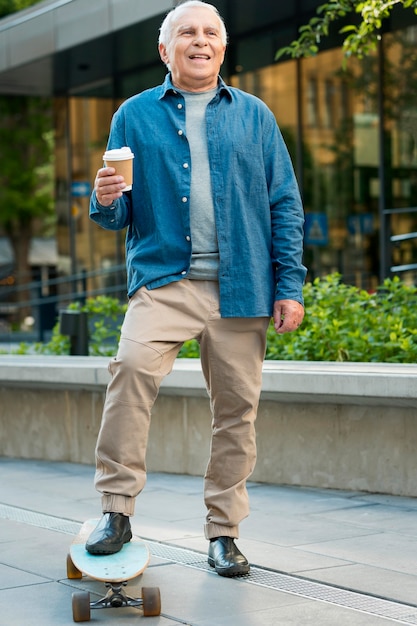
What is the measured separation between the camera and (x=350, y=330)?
759cm

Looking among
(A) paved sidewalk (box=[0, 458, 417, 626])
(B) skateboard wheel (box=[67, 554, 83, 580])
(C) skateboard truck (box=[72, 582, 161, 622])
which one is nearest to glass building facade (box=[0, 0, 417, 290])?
(A) paved sidewalk (box=[0, 458, 417, 626])

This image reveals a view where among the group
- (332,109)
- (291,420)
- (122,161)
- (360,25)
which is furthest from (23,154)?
(122,161)

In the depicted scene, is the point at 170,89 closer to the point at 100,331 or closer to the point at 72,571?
the point at 72,571

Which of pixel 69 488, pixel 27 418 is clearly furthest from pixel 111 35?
pixel 69 488

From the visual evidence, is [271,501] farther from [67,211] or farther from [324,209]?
[67,211]

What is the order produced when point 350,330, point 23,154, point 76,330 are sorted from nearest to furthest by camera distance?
point 350,330 < point 76,330 < point 23,154

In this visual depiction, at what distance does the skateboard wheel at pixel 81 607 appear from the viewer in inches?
152

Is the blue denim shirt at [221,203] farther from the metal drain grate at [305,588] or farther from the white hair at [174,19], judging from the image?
the metal drain grate at [305,588]

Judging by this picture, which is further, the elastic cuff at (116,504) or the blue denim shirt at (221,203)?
the blue denim shirt at (221,203)

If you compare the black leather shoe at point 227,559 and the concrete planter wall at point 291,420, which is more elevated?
the concrete planter wall at point 291,420

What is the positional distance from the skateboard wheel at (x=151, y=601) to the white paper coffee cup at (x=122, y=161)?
1377 mm

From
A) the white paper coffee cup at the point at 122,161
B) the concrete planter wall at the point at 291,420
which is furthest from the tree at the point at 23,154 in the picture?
the white paper coffee cup at the point at 122,161

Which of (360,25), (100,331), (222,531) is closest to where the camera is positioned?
(222,531)

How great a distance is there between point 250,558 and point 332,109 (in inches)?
469
